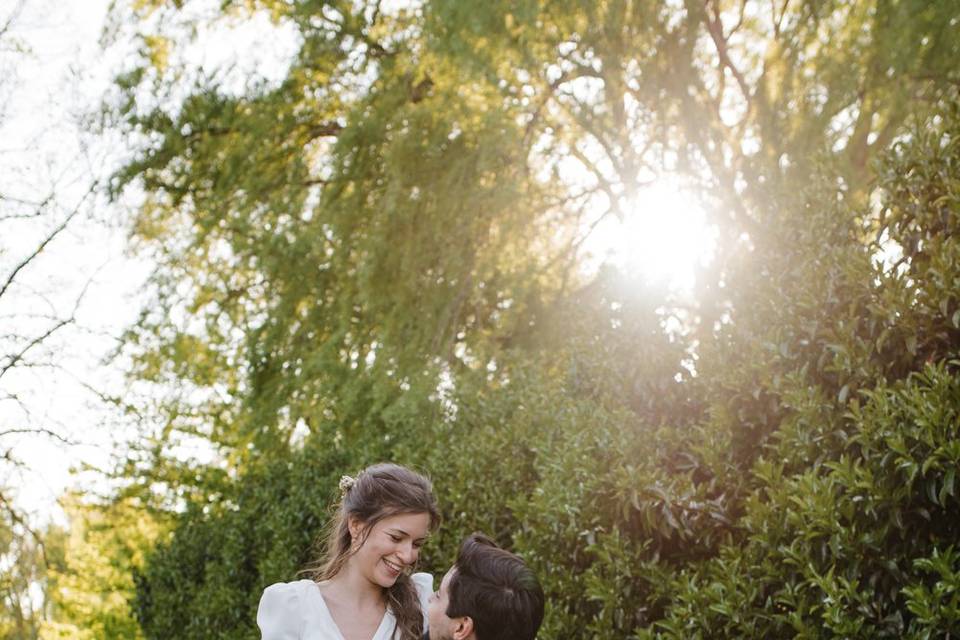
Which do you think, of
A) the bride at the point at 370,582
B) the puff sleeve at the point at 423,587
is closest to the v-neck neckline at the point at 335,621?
the bride at the point at 370,582

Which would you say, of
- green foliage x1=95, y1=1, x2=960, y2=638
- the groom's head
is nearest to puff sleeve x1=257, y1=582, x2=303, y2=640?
the groom's head

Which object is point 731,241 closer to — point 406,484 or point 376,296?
point 376,296

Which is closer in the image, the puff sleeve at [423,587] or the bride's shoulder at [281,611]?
the bride's shoulder at [281,611]

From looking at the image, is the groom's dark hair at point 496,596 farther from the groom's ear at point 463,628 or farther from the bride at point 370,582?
the bride at point 370,582

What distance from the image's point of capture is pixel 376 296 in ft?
41.9

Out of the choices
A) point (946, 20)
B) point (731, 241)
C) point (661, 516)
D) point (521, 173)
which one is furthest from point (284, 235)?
point (661, 516)

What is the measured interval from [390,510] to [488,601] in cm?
68

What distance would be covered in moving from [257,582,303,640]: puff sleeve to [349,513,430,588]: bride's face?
0.93ft

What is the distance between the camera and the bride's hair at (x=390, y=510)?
382 centimetres

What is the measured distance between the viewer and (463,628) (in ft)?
10.7

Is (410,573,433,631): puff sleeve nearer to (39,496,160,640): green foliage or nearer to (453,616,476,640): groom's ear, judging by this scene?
(453,616,476,640): groom's ear

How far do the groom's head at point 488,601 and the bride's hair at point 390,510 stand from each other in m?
0.50

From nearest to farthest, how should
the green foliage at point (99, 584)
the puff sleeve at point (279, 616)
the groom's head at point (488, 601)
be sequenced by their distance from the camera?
the groom's head at point (488, 601)
the puff sleeve at point (279, 616)
the green foliage at point (99, 584)

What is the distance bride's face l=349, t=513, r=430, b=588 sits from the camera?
3768 millimetres
